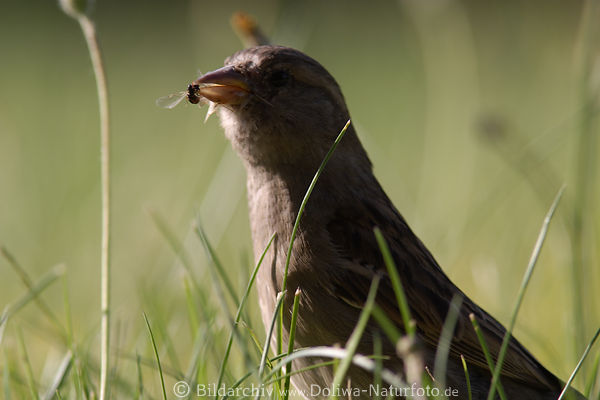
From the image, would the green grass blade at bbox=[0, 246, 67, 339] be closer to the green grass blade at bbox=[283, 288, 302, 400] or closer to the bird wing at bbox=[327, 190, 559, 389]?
the green grass blade at bbox=[283, 288, 302, 400]

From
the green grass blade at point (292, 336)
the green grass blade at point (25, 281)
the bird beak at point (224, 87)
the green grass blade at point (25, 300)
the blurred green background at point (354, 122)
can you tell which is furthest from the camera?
the blurred green background at point (354, 122)

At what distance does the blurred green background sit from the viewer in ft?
11.4

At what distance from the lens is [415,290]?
2363mm

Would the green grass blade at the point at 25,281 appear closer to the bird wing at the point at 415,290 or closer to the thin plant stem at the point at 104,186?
the thin plant stem at the point at 104,186

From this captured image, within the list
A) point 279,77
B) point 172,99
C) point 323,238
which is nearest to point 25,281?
point 172,99

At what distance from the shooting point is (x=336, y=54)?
10617mm

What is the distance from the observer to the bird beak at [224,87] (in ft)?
7.85

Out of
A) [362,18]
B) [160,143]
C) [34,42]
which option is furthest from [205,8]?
[362,18]

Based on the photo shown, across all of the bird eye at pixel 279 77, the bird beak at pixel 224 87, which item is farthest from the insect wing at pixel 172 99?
the bird eye at pixel 279 77

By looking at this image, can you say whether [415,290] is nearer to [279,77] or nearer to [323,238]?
[323,238]

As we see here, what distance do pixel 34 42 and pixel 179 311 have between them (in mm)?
8448

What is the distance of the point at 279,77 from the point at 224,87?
206mm

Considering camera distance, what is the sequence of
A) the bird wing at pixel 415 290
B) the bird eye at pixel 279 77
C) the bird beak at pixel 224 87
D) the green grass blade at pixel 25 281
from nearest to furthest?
the green grass blade at pixel 25 281, the bird wing at pixel 415 290, the bird beak at pixel 224 87, the bird eye at pixel 279 77

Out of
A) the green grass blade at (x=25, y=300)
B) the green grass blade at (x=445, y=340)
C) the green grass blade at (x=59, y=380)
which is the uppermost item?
the green grass blade at (x=25, y=300)
